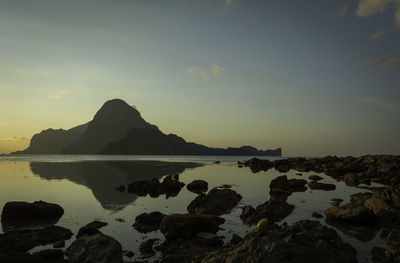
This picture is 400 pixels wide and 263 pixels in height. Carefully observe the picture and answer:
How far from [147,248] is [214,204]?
7701 millimetres

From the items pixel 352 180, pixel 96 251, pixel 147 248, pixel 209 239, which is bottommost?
pixel 147 248

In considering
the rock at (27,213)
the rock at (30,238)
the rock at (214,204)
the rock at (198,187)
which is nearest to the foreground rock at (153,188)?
the rock at (198,187)

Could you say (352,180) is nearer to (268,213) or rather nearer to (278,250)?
(268,213)

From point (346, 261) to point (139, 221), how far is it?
9616mm

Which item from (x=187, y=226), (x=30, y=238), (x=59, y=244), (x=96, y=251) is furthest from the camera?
(x=187, y=226)

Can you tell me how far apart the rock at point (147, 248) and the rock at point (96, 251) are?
1.11 meters

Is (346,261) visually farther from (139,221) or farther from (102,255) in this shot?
(139,221)

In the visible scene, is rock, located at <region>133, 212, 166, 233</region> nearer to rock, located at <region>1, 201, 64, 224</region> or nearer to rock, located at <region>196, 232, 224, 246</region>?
rock, located at <region>196, 232, 224, 246</region>

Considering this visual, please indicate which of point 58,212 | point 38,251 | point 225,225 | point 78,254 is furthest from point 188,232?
point 58,212

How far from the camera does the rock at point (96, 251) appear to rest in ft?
27.6

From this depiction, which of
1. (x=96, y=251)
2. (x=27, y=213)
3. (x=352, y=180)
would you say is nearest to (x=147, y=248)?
(x=96, y=251)

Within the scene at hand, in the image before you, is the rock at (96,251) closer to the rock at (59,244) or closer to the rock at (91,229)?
the rock at (59,244)

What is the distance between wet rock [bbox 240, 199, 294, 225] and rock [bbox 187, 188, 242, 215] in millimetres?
1691

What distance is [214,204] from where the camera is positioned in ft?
56.1
